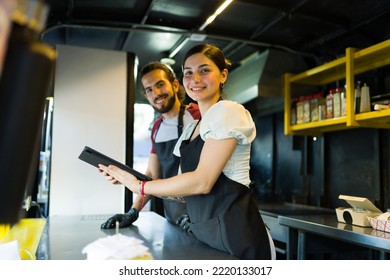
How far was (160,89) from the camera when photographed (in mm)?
1061

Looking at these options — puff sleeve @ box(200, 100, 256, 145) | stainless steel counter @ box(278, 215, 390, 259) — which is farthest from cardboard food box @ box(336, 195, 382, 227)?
puff sleeve @ box(200, 100, 256, 145)

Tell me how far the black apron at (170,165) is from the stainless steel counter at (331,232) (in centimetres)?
64

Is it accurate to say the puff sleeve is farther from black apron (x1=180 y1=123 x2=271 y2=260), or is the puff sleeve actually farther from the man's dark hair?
the man's dark hair

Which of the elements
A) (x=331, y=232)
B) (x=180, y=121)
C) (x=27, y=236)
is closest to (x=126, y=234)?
(x=27, y=236)

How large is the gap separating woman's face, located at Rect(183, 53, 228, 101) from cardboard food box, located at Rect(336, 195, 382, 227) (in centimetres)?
86

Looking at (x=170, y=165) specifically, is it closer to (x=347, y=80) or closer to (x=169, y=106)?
(x=169, y=106)

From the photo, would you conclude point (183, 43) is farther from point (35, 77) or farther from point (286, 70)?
point (35, 77)

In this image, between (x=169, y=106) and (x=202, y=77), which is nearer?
(x=202, y=77)

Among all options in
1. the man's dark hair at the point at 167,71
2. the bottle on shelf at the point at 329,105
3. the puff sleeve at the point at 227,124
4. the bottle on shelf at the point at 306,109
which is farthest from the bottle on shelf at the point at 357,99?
the puff sleeve at the point at 227,124

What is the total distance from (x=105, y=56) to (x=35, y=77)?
3.37ft

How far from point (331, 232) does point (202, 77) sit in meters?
0.90

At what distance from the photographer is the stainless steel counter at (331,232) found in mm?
1176

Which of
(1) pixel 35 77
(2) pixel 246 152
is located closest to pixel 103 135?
(2) pixel 246 152

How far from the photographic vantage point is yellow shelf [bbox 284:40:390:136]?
1.53m
